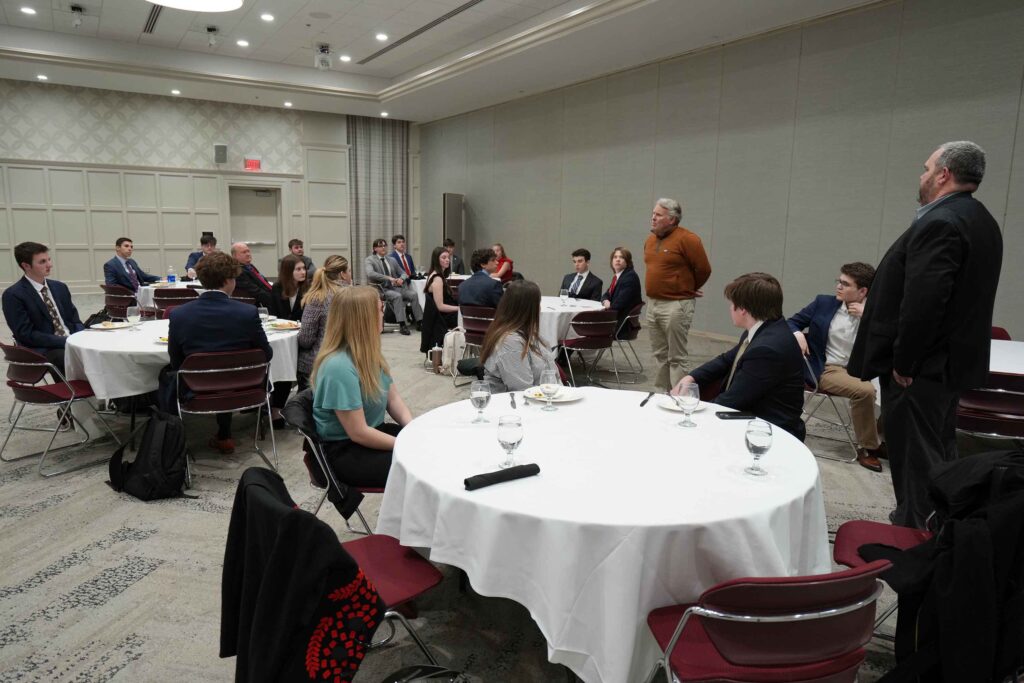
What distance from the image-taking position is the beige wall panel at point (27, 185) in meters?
10.9

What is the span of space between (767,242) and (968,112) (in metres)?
2.31

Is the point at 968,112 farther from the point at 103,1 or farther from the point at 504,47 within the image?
the point at 103,1

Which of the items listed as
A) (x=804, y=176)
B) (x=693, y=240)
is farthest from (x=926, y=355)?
(x=804, y=176)

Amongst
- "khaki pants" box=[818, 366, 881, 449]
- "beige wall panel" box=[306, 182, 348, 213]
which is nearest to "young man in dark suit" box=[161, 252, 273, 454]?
"khaki pants" box=[818, 366, 881, 449]

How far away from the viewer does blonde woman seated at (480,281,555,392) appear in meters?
3.24

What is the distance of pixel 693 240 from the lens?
18.2ft

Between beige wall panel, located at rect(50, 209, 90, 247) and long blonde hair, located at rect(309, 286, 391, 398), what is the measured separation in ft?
37.5

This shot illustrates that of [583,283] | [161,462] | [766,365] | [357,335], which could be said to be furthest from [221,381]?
[583,283]

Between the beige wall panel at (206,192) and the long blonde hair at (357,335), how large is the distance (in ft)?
37.3

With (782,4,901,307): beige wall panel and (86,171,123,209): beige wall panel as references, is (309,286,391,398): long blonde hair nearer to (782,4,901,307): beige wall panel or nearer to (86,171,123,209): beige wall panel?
(782,4,901,307): beige wall panel

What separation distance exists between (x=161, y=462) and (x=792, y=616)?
341 cm

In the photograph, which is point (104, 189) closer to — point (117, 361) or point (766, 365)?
point (117, 361)

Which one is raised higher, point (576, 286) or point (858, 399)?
point (576, 286)

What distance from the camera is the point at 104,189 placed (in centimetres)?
1160
